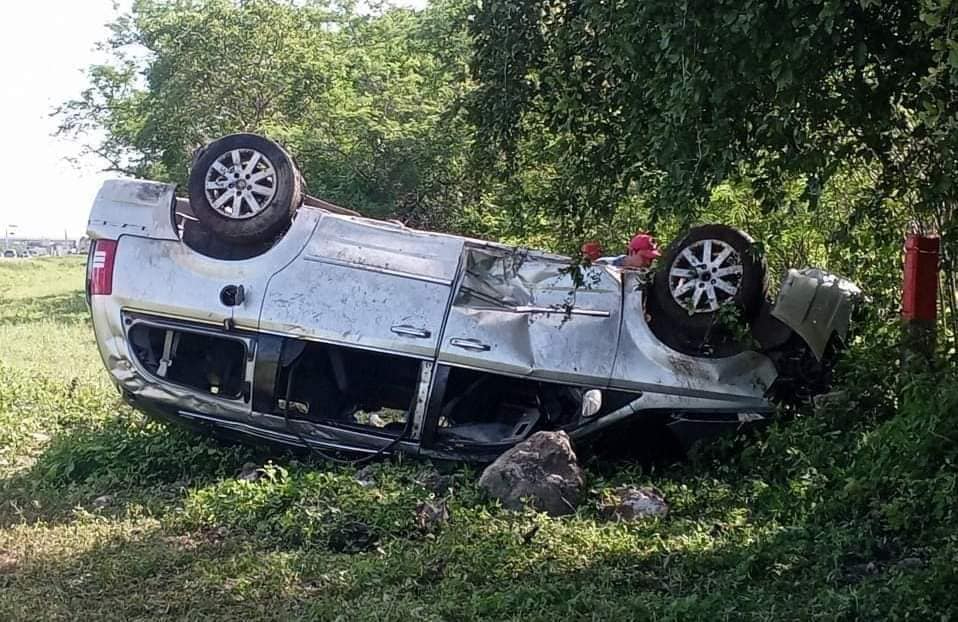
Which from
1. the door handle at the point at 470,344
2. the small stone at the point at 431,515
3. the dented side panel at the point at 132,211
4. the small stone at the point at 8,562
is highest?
the dented side panel at the point at 132,211

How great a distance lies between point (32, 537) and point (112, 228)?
6.47 ft

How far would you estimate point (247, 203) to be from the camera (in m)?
6.52

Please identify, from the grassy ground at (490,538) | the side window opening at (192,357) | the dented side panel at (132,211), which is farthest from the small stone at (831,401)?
the dented side panel at (132,211)

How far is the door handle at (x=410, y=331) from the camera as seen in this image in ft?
20.6

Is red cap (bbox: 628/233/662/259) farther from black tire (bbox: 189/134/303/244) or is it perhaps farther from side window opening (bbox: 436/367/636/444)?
black tire (bbox: 189/134/303/244)

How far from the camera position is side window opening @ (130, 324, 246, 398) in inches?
259

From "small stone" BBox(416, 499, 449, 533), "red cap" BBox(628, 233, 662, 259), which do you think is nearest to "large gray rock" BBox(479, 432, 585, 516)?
"small stone" BBox(416, 499, 449, 533)

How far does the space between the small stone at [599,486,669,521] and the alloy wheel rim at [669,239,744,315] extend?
1215 mm

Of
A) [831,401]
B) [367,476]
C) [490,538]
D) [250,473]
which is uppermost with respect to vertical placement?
[831,401]

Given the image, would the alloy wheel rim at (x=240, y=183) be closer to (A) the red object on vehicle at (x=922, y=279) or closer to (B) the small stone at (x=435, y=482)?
(B) the small stone at (x=435, y=482)

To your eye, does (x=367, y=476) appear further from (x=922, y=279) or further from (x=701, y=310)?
(x=922, y=279)

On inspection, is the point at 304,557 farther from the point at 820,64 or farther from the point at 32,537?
the point at 820,64

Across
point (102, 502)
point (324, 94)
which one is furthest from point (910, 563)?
point (324, 94)

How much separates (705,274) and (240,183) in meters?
2.90
